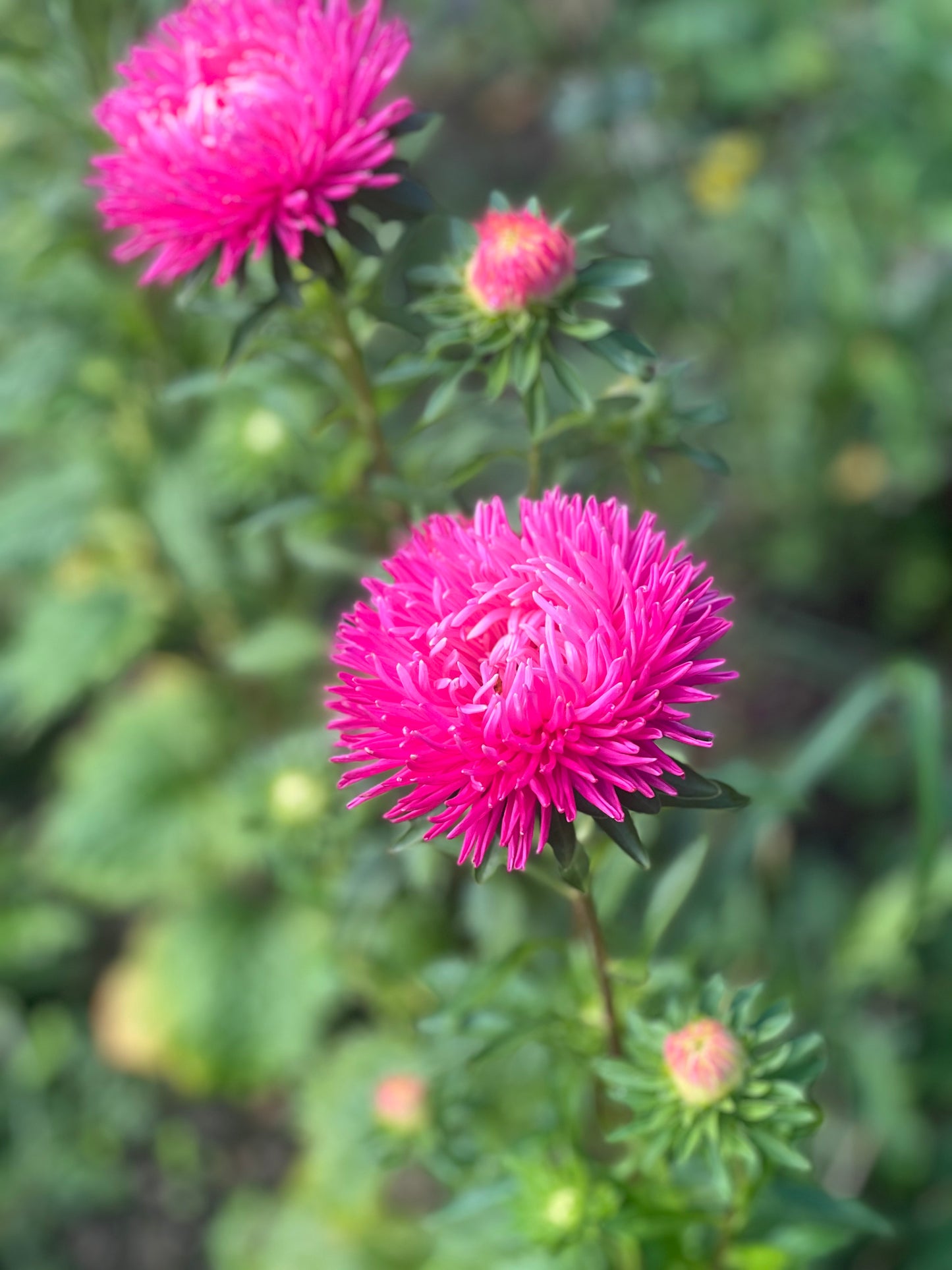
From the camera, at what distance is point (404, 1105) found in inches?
49.9

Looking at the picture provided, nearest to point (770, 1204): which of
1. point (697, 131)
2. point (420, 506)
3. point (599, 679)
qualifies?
point (599, 679)

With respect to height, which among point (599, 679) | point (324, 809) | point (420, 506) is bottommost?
point (324, 809)

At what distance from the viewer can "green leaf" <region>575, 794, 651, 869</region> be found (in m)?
0.70

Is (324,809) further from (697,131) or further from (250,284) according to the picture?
(697,131)

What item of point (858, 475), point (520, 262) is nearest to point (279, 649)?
point (520, 262)

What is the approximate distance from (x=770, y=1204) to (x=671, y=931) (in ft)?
1.39

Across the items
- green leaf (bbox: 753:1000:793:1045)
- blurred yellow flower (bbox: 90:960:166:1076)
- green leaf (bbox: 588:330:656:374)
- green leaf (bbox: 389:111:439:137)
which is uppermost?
green leaf (bbox: 389:111:439:137)

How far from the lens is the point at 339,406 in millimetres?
1114

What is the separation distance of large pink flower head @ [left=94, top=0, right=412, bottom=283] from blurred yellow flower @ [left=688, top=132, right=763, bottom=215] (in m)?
1.76

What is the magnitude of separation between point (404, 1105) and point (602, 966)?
0.52 meters

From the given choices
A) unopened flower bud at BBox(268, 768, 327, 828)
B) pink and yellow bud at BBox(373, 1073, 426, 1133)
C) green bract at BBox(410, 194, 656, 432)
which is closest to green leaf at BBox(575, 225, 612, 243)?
green bract at BBox(410, 194, 656, 432)

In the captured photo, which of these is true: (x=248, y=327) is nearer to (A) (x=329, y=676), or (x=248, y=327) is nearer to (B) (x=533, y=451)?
(B) (x=533, y=451)

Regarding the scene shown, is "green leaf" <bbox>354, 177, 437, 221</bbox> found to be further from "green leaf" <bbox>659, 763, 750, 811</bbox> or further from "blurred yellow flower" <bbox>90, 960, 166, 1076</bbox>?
"blurred yellow flower" <bbox>90, 960, 166, 1076</bbox>

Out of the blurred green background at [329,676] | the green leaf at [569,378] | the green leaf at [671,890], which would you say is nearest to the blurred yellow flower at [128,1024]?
the blurred green background at [329,676]
